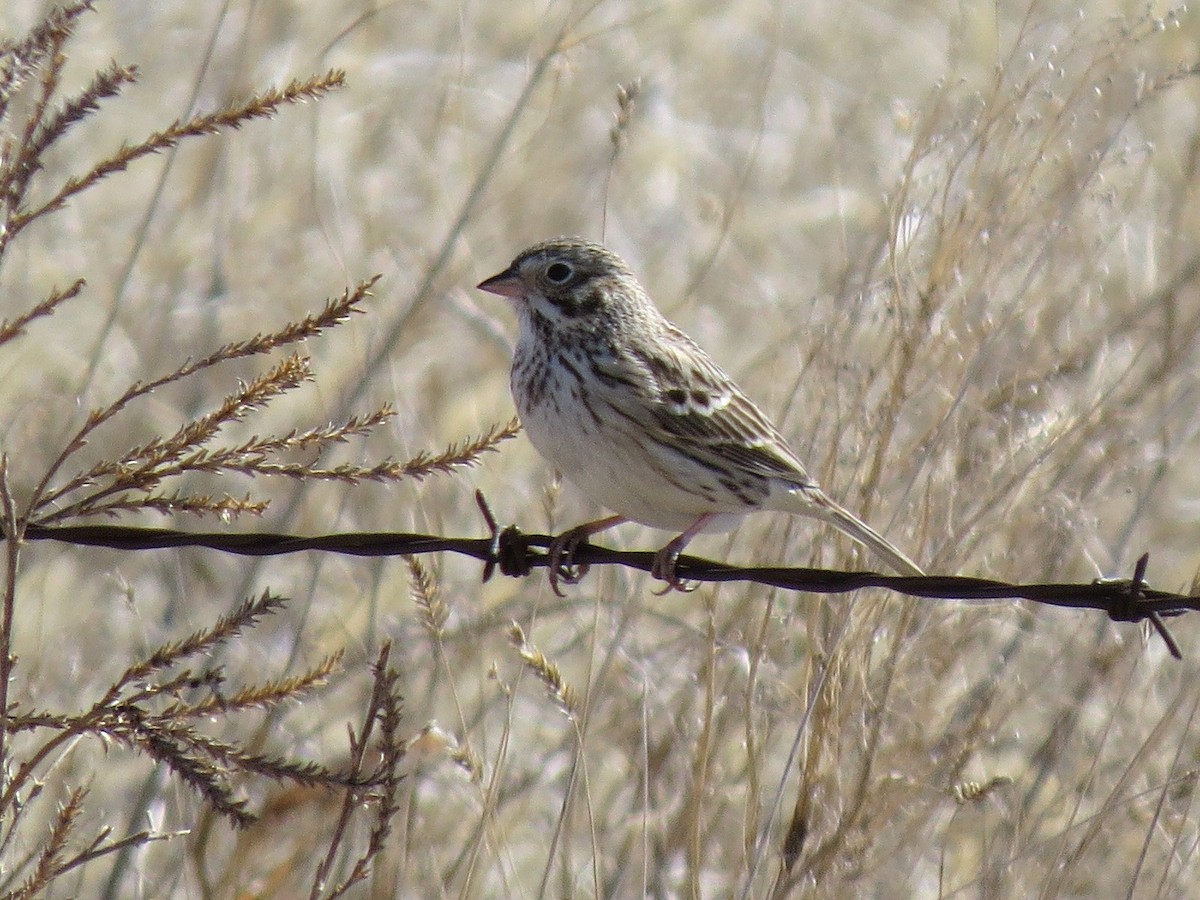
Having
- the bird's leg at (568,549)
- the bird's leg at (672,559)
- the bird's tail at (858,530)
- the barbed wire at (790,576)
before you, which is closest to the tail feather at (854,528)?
the bird's tail at (858,530)

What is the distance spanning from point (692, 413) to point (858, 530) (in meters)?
0.61

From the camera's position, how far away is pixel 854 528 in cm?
385

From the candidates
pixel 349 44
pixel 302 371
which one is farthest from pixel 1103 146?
pixel 349 44

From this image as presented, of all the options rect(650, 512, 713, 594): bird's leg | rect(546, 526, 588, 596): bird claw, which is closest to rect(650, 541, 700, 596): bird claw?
rect(650, 512, 713, 594): bird's leg

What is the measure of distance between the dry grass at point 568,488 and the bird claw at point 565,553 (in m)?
0.08

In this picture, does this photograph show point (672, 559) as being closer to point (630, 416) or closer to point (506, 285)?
point (630, 416)

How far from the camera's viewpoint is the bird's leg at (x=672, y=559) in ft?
11.9

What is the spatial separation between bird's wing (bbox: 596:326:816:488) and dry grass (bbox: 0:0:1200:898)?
0.13 m

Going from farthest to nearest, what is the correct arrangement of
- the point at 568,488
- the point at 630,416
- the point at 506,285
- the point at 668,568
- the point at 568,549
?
the point at 568,488 < the point at 506,285 < the point at 568,549 < the point at 630,416 < the point at 668,568

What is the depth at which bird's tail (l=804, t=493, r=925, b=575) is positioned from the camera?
147 inches

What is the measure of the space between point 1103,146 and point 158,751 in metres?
2.57

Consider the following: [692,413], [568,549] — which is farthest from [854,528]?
[568,549]

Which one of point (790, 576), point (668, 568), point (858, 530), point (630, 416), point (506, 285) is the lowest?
point (790, 576)

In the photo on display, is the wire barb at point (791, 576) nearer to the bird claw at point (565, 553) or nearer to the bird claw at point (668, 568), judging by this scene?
the bird claw at point (668, 568)
